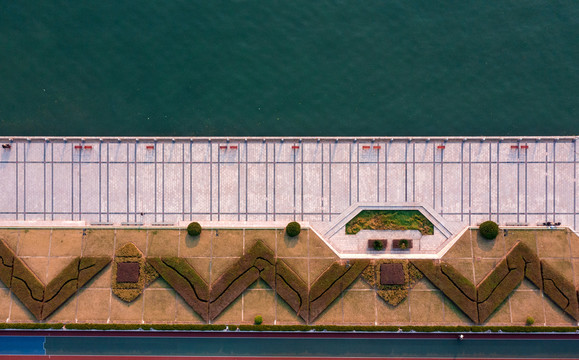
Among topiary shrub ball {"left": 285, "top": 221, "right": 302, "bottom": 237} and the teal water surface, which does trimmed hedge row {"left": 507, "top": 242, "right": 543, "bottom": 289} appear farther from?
topiary shrub ball {"left": 285, "top": 221, "right": 302, "bottom": 237}

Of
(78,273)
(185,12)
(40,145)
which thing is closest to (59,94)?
(40,145)

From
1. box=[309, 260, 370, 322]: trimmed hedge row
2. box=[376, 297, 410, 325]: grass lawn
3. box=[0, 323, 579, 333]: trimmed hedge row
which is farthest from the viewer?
box=[376, 297, 410, 325]: grass lawn

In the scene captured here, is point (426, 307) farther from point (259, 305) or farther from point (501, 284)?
point (259, 305)

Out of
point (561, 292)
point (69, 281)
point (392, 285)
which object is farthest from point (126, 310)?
point (561, 292)

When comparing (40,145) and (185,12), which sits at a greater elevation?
(185,12)

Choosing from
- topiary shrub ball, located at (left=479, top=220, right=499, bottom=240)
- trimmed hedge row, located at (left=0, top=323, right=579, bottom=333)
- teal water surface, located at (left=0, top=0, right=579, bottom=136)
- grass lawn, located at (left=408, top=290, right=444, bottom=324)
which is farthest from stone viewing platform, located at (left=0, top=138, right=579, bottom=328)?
teal water surface, located at (left=0, top=0, right=579, bottom=136)

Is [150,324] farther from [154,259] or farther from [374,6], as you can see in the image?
[374,6]

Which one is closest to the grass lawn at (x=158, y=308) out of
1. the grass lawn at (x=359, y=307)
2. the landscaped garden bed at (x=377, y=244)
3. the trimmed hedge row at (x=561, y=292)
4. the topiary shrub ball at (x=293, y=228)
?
the topiary shrub ball at (x=293, y=228)
